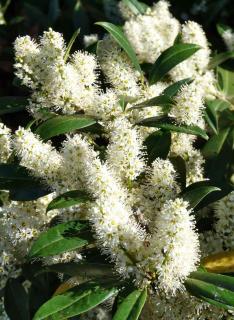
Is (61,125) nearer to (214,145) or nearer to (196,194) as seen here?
(196,194)

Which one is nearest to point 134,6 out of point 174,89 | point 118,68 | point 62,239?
point 118,68

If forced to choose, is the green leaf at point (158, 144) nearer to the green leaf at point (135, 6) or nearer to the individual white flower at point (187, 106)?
the individual white flower at point (187, 106)

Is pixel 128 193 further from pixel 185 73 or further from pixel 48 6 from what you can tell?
pixel 48 6

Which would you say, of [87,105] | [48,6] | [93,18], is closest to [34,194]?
[87,105]

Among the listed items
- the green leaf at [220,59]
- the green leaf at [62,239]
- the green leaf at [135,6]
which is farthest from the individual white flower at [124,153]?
the green leaf at [135,6]

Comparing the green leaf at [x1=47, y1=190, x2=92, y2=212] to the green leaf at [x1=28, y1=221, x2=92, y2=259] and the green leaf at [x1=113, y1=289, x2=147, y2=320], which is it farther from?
the green leaf at [x1=113, y1=289, x2=147, y2=320]

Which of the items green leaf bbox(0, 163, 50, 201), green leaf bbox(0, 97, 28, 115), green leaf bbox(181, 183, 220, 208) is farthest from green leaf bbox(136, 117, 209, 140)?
green leaf bbox(0, 97, 28, 115)
